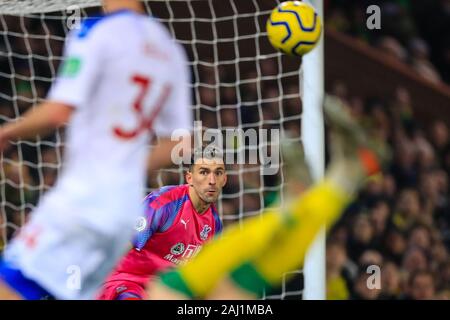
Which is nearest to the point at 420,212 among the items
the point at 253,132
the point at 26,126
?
the point at 253,132

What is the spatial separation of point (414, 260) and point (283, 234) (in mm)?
5695

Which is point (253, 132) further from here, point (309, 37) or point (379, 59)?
point (379, 59)

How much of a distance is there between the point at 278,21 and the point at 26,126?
92.7 inches

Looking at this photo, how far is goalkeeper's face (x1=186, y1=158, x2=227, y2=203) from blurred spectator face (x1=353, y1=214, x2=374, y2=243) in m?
3.49

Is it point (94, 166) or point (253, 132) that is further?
point (253, 132)

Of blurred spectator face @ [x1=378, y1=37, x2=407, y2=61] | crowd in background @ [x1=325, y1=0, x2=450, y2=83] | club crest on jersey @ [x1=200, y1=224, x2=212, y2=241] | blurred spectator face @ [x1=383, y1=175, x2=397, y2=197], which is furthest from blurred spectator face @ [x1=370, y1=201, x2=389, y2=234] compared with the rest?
club crest on jersey @ [x1=200, y1=224, x2=212, y2=241]

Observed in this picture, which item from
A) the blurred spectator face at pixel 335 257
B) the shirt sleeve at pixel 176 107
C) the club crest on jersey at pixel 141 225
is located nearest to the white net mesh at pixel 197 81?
the blurred spectator face at pixel 335 257

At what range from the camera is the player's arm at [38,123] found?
135 inches

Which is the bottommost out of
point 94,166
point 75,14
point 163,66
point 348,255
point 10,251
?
point 348,255

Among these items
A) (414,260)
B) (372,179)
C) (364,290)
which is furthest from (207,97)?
(414,260)

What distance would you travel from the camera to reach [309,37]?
17.7 ft

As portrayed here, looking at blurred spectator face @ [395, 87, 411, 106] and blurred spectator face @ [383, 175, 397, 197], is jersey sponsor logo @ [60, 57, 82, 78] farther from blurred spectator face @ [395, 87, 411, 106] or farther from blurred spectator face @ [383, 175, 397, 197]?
blurred spectator face @ [395, 87, 411, 106]

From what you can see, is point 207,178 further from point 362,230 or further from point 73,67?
point 362,230

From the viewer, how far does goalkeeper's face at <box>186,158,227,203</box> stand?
17.4 ft
